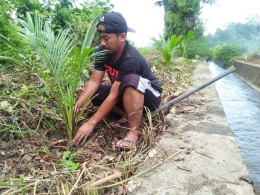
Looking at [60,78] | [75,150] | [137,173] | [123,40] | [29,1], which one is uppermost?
[29,1]

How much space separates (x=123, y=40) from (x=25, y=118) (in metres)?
1.01

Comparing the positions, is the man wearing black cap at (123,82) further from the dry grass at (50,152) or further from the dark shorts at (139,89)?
the dry grass at (50,152)

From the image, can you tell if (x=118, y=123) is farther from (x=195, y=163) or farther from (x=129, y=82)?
(x=195, y=163)

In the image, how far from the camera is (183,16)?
14203 millimetres

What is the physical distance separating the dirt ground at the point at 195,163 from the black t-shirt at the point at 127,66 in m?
0.49

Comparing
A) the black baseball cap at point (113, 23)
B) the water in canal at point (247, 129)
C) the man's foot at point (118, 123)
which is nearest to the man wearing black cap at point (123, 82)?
the black baseball cap at point (113, 23)

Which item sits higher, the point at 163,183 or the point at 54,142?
the point at 163,183

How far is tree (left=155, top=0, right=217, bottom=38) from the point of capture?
44.6 feet

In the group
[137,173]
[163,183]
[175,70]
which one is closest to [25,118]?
[137,173]

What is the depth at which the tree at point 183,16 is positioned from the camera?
44.6 feet

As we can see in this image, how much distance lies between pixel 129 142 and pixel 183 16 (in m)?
14.1

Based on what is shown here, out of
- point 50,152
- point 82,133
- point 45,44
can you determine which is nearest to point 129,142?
point 82,133

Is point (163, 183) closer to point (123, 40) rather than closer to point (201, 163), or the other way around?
point (201, 163)

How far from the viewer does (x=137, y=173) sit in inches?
50.9
